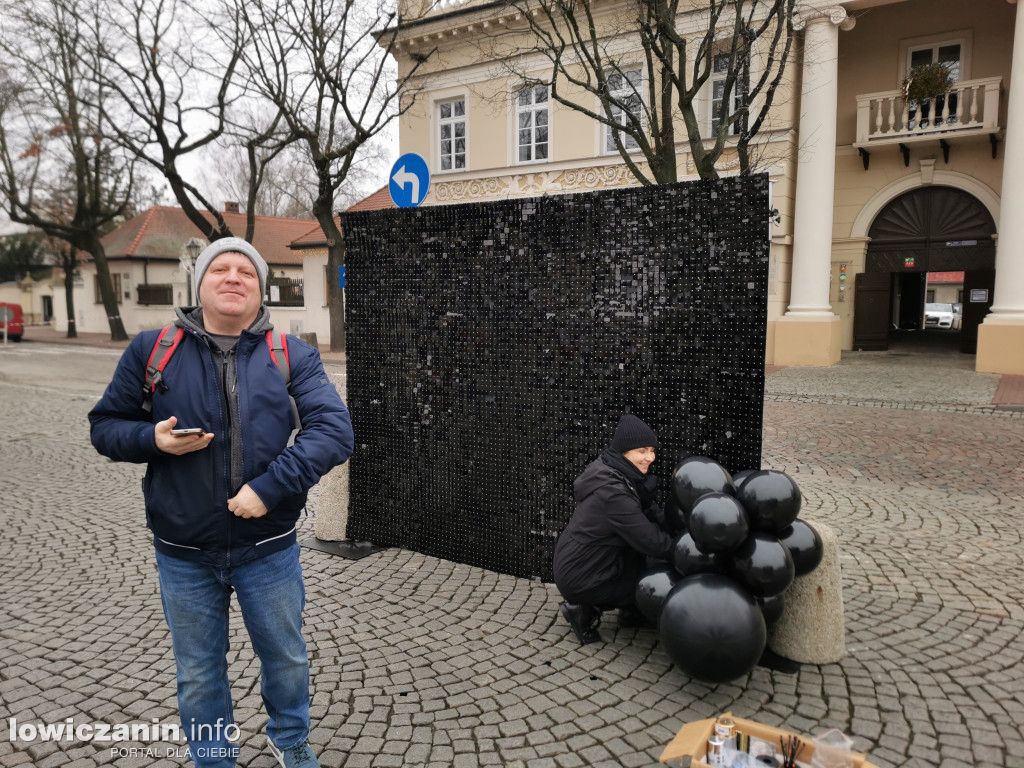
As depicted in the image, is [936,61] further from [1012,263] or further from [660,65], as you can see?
[660,65]

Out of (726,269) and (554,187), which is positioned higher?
(554,187)

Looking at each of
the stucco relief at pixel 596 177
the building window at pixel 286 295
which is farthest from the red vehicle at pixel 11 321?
the stucco relief at pixel 596 177

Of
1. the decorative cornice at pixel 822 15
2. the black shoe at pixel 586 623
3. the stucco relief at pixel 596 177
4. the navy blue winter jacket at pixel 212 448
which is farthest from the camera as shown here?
the stucco relief at pixel 596 177

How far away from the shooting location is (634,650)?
12.2 ft

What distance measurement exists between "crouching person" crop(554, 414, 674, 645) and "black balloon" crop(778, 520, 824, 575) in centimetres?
54

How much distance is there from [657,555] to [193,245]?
2672cm

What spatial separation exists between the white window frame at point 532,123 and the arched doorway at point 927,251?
9.23 m

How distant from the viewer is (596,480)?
368cm

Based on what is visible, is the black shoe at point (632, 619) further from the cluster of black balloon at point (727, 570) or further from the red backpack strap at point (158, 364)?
the red backpack strap at point (158, 364)

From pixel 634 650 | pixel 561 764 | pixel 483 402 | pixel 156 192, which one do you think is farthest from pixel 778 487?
pixel 156 192

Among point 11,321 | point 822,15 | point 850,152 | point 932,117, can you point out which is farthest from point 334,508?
point 11,321

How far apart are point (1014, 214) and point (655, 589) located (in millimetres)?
15518

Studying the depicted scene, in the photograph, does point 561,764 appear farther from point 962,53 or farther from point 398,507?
point 962,53

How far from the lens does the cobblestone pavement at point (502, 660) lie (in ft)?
9.67
